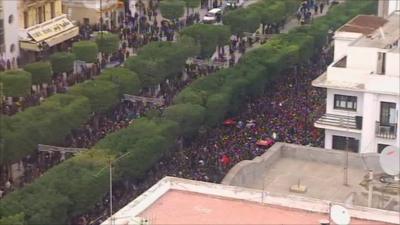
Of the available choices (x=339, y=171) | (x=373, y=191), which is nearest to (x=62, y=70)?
(x=339, y=171)

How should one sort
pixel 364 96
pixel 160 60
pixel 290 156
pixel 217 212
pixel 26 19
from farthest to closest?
pixel 26 19, pixel 160 60, pixel 364 96, pixel 290 156, pixel 217 212

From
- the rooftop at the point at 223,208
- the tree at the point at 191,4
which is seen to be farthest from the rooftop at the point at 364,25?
the tree at the point at 191,4

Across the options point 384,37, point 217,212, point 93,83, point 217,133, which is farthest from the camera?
point 93,83

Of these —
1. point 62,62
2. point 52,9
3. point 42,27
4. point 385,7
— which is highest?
point 385,7

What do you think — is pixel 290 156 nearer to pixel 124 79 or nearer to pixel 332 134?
pixel 332 134

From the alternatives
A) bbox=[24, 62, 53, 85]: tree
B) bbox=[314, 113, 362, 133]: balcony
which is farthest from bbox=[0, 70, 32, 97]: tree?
bbox=[314, 113, 362, 133]: balcony

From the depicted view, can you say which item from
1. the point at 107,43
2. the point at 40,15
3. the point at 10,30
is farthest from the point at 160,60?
the point at 40,15

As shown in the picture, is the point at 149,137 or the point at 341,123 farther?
the point at 149,137
